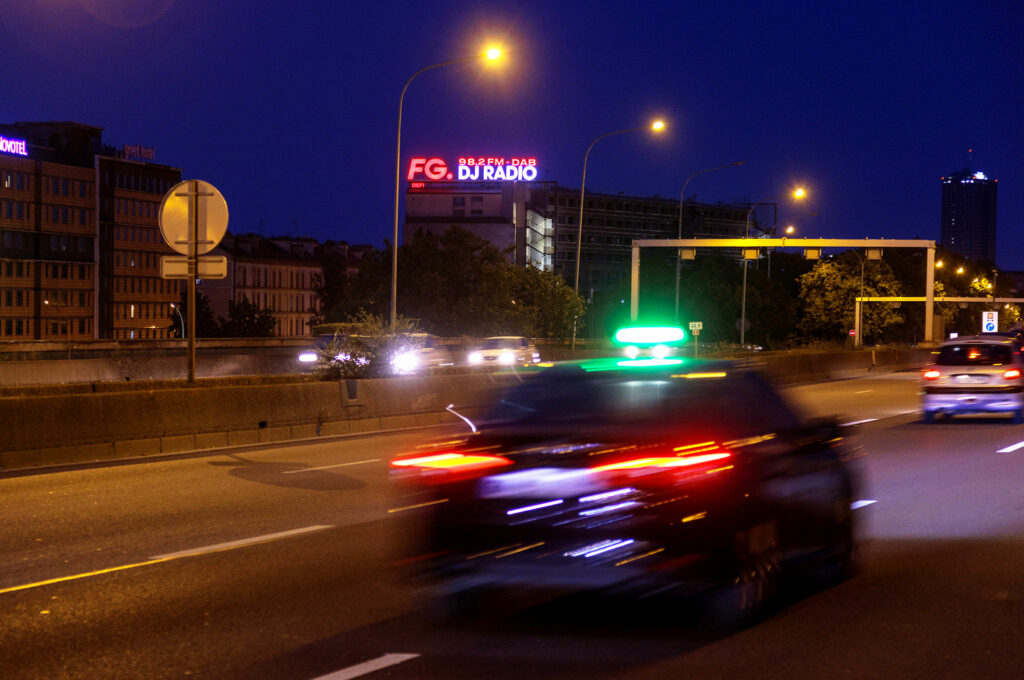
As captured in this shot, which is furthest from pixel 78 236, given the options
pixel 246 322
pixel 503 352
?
pixel 503 352

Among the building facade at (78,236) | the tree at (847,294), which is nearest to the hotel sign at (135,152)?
the building facade at (78,236)

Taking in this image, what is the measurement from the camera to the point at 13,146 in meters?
103

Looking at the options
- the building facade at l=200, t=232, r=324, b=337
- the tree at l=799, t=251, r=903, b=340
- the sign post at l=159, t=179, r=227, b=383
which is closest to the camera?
the sign post at l=159, t=179, r=227, b=383

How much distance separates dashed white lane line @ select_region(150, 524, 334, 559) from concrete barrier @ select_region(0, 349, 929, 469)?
1857 millimetres

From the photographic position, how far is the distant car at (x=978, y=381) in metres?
19.9

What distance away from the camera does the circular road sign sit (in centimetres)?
1681

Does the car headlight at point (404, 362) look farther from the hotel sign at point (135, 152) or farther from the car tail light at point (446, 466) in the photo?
the hotel sign at point (135, 152)

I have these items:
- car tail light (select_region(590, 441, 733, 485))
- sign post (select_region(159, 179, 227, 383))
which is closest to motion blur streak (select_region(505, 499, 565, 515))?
car tail light (select_region(590, 441, 733, 485))

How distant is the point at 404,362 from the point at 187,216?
22.8 feet

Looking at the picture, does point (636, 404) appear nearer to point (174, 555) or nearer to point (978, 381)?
point (174, 555)

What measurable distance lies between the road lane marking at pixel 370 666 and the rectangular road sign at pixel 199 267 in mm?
11683

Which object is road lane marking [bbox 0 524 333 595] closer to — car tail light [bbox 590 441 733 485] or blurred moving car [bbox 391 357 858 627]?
blurred moving car [bbox 391 357 858 627]

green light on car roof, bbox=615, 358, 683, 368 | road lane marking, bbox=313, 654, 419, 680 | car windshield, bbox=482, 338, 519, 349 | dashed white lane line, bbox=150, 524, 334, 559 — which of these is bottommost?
dashed white lane line, bbox=150, 524, 334, 559

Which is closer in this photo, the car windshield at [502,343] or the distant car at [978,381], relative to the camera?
the distant car at [978,381]
